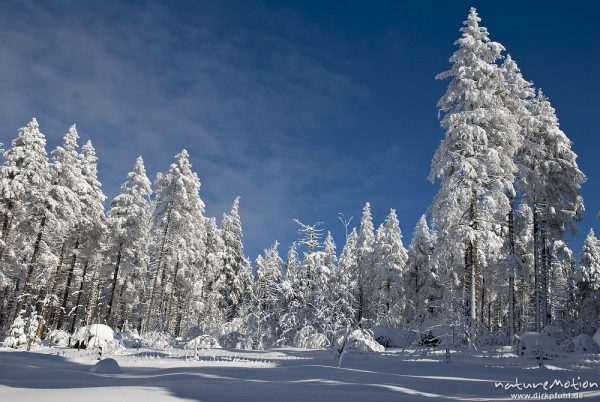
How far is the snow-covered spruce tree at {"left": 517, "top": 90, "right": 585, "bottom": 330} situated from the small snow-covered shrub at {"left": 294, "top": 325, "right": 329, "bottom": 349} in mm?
13780

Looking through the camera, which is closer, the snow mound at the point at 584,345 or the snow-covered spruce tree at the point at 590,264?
the snow mound at the point at 584,345

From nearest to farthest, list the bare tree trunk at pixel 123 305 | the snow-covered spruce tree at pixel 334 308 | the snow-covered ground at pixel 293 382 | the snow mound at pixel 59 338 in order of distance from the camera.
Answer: the snow-covered ground at pixel 293 382
the snow-covered spruce tree at pixel 334 308
the snow mound at pixel 59 338
the bare tree trunk at pixel 123 305

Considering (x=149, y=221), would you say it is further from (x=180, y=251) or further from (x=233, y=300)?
(x=233, y=300)

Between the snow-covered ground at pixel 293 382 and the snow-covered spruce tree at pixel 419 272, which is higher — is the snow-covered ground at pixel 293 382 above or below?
below

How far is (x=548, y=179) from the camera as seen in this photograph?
27375 mm

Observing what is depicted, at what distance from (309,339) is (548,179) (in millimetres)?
17752

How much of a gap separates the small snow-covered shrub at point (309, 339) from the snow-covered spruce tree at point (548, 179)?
45.2ft

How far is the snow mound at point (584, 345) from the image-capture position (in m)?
19.4

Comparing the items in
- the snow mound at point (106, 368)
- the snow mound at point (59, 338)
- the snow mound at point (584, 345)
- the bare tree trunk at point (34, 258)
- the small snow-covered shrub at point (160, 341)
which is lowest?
the snow mound at point (59, 338)

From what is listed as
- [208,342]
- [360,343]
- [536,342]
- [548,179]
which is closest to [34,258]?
[208,342]

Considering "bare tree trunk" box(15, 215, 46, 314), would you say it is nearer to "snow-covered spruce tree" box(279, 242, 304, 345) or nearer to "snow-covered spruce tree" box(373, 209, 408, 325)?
"snow-covered spruce tree" box(279, 242, 304, 345)

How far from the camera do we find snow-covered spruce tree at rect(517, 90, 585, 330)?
26328 mm

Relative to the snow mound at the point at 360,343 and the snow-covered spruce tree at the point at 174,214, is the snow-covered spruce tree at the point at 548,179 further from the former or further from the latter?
the snow-covered spruce tree at the point at 174,214

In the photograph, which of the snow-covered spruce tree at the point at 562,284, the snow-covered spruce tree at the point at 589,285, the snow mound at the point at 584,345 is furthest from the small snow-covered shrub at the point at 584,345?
the snow-covered spruce tree at the point at 589,285
